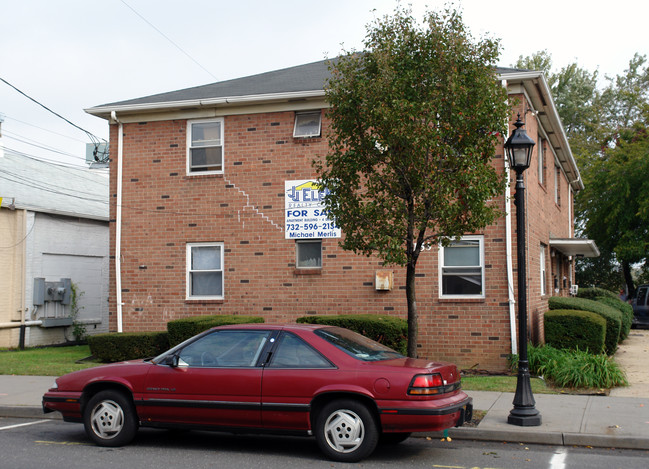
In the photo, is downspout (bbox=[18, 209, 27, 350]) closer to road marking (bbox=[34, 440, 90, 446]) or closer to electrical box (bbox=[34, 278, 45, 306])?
electrical box (bbox=[34, 278, 45, 306])

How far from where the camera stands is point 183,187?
51.6 ft

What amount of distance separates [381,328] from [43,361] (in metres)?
7.48

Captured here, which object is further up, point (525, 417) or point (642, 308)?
point (642, 308)

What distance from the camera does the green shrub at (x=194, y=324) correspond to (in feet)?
45.2

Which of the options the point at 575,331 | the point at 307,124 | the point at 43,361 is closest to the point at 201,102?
the point at 307,124

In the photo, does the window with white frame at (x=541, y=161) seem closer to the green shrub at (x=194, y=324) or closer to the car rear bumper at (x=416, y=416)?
the green shrub at (x=194, y=324)

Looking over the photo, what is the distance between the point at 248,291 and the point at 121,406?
24.9ft

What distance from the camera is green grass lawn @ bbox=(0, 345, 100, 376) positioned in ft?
44.4

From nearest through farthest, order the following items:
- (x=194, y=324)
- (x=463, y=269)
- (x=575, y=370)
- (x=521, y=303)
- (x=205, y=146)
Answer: (x=521, y=303) < (x=575, y=370) < (x=194, y=324) < (x=463, y=269) < (x=205, y=146)

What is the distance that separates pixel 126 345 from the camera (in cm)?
1430

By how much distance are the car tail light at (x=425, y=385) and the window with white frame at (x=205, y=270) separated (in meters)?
9.17

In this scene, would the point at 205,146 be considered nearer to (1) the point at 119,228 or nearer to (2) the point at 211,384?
(1) the point at 119,228

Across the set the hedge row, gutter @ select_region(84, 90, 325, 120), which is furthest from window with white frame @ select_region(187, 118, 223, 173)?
the hedge row

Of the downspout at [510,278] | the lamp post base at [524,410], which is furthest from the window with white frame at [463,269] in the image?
the lamp post base at [524,410]
